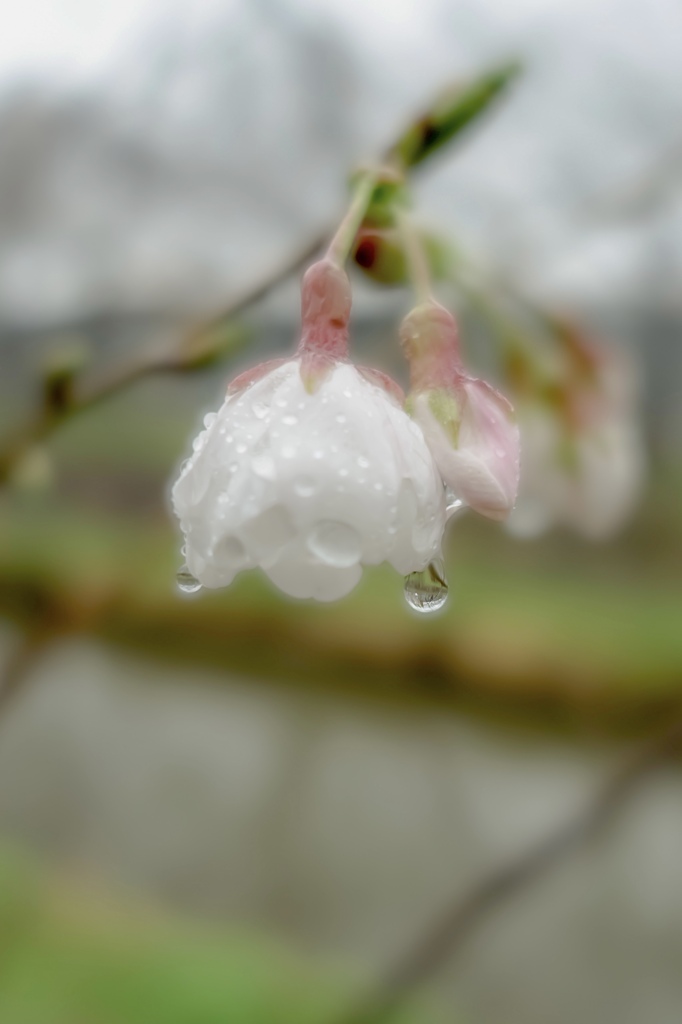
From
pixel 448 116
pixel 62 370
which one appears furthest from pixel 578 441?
pixel 62 370

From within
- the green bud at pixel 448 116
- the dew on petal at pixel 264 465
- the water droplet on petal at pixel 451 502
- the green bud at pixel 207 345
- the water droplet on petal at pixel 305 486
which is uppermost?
the green bud at pixel 448 116

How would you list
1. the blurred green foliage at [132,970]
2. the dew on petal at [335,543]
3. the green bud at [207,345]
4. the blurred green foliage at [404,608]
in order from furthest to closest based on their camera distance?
the blurred green foliage at [404,608], the blurred green foliage at [132,970], the green bud at [207,345], the dew on petal at [335,543]

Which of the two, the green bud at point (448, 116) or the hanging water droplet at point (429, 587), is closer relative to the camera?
the hanging water droplet at point (429, 587)

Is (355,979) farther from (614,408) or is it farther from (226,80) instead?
(226,80)

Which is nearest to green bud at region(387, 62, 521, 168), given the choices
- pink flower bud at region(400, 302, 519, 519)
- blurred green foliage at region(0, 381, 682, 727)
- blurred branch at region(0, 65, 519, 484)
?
blurred branch at region(0, 65, 519, 484)

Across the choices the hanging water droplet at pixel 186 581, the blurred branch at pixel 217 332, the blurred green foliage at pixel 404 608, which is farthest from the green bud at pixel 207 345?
the blurred green foliage at pixel 404 608

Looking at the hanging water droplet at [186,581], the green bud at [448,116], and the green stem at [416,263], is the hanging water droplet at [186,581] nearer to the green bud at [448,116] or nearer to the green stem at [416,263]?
the green stem at [416,263]

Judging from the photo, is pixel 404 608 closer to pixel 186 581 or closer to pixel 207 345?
pixel 207 345

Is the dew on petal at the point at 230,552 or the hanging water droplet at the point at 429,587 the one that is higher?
the hanging water droplet at the point at 429,587
